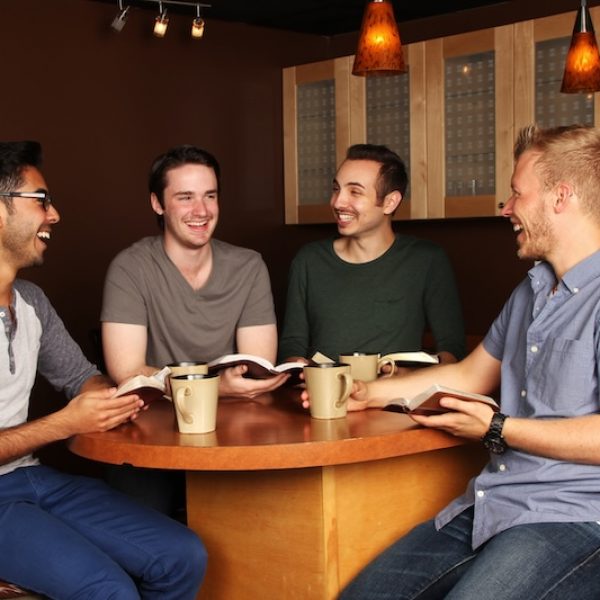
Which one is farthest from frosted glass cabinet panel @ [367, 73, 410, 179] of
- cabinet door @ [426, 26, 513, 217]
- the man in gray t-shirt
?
the man in gray t-shirt

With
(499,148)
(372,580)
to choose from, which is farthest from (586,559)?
(499,148)

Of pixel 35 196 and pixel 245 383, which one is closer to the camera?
pixel 245 383

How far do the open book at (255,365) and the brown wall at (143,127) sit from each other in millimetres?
2556

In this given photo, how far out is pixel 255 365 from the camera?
2.39 metres

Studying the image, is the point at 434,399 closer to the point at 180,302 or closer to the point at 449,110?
the point at 180,302

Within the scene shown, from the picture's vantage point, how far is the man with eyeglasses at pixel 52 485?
2133mm

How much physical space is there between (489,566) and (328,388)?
0.48 meters

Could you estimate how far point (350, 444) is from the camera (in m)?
1.98

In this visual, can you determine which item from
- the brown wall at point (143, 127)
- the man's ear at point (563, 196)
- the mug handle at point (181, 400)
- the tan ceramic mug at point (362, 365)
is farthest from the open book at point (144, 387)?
the brown wall at point (143, 127)

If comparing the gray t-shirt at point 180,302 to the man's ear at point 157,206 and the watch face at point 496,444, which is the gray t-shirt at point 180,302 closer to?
the man's ear at point 157,206

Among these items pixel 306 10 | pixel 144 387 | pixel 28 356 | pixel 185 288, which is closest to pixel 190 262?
pixel 185 288

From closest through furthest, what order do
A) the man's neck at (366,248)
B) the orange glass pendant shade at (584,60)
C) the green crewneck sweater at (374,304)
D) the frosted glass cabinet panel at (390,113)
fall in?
the orange glass pendant shade at (584,60) < the green crewneck sweater at (374,304) < the man's neck at (366,248) < the frosted glass cabinet panel at (390,113)

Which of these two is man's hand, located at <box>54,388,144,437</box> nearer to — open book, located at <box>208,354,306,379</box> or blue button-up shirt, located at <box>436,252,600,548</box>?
open book, located at <box>208,354,306,379</box>

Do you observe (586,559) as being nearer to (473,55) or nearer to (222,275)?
(222,275)
